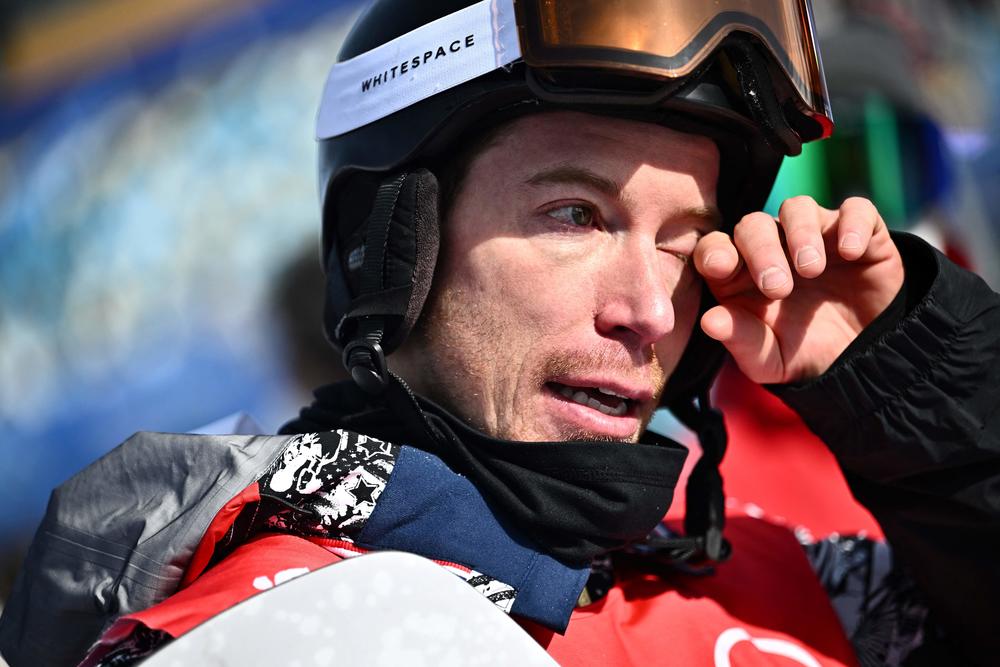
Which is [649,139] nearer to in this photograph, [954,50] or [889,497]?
[889,497]

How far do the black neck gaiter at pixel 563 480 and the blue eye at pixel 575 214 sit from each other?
45 cm

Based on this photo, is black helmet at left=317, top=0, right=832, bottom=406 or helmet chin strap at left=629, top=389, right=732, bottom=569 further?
helmet chin strap at left=629, top=389, right=732, bottom=569

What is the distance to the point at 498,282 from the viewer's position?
1.95 metres

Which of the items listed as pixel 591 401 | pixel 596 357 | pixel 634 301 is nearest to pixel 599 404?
pixel 591 401

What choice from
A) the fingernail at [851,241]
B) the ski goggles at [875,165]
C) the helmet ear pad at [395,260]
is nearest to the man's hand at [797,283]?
the fingernail at [851,241]

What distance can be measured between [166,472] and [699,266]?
1.11m

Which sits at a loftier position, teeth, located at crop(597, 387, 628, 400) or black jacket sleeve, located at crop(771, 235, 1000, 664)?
teeth, located at crop(597, 387, 628, 400)

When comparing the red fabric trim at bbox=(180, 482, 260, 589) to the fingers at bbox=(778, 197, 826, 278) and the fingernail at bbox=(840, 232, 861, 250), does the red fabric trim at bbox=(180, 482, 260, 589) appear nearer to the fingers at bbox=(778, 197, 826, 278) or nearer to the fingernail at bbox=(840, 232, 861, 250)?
the fingers at bbox=(778, 197, 826, 278)

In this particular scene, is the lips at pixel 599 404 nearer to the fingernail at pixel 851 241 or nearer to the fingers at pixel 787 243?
the fingers at pixel 787 243

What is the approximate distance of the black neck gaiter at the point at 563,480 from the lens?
178 cm

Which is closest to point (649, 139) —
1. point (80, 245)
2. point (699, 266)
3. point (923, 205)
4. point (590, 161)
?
point (590, 161)

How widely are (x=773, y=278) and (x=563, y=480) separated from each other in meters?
0.56

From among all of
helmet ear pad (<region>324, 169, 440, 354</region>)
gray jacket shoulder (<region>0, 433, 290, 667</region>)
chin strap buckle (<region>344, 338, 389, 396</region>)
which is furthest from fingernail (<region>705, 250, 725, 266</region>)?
gray jacket shoulder (<region>0, 433, 290, 667</region>)

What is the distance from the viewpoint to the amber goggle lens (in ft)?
5.96
